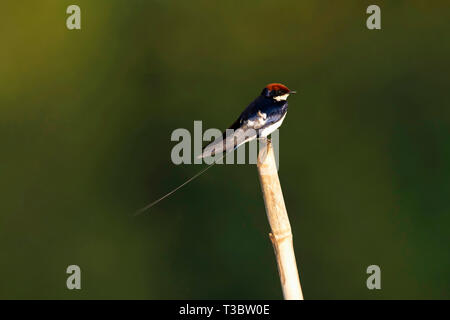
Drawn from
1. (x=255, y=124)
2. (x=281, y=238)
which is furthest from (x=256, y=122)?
(x=281, y=238)

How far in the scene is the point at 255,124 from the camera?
6.22ft

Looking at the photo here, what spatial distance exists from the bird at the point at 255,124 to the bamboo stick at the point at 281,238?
0.98ft

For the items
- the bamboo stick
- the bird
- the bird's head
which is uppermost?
the bird's head

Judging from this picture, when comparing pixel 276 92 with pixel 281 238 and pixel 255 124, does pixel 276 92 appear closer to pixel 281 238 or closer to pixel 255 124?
pixel 255 124

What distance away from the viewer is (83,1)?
3.45 metres

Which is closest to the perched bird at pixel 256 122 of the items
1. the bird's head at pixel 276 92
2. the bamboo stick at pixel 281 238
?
the bird's head at pixel 276 92

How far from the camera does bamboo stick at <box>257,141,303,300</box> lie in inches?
55.7

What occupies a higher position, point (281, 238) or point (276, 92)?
point (276, 92)

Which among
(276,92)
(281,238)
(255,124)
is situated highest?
(276,92)

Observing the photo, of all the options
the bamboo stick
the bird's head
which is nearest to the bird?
the bird's head

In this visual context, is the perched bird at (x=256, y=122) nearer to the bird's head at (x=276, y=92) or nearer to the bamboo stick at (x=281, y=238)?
the bird's head at (x=276, y=92)

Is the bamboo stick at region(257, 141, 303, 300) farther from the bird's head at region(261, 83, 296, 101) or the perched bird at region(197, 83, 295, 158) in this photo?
the bird's head at region(261, 83, 296, 101)

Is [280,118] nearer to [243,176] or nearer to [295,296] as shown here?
[295,296]

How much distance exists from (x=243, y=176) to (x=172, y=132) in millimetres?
446
